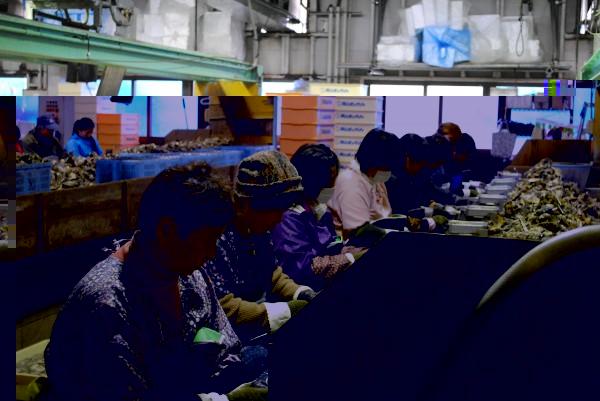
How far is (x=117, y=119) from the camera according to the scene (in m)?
1.40

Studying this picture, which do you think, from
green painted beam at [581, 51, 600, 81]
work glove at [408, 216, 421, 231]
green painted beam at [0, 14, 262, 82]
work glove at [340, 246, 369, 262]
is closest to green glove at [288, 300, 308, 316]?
work glove at [340, 246, 369, 262]

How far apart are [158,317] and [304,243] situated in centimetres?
32

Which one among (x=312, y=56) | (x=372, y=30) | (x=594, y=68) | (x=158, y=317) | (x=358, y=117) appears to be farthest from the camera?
(x=312, y=56)

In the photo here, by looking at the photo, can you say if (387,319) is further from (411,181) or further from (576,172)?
(576,172)

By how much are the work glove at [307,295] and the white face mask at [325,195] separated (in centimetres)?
19

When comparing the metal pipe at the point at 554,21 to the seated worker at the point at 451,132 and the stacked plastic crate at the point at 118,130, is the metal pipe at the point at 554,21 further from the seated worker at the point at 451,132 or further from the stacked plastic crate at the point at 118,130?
the stacked plastic crate at the point at 118,130

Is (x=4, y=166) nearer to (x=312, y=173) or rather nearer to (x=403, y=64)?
(x=312, y=173)

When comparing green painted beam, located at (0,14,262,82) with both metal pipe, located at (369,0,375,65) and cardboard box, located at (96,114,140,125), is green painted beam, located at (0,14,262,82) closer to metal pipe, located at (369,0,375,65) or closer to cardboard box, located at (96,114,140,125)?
cardboard box, located at (96,114,140,125)

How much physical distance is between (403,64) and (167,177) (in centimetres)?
796

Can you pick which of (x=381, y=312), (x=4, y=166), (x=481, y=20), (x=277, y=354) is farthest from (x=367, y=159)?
(x=481, y=20)

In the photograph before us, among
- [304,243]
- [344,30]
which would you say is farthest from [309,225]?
→ [344,30]

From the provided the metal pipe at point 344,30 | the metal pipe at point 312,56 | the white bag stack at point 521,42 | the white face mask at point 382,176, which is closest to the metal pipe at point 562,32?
the white bag stack at point 521,42

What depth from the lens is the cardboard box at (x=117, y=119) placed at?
1.39 m

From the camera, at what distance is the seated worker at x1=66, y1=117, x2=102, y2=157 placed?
1.39 meters
